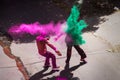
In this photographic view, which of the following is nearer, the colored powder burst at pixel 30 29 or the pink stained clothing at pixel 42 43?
the pink stained clothing at pixel 42 43

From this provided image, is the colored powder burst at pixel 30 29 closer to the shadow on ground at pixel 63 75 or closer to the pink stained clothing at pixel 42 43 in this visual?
the pink stained clothing at pixel 42 43

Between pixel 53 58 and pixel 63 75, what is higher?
pixel 53 58

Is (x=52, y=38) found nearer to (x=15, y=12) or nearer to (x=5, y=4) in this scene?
(x=15, y=12)

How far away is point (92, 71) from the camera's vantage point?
9.33 meters

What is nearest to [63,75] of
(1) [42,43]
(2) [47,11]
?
(1) [42,43]

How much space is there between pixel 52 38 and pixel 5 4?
487 cm

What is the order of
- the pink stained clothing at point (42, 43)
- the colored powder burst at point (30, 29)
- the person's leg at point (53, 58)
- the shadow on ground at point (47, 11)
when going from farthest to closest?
the shadow on ground at point (47, 11) → the colored powder burst at point (30, 29) → the person's leg at point (53, 58) → the pink stained clothing at point (42, 43)

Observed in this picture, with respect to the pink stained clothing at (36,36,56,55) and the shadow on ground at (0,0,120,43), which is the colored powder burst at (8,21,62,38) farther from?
the pink stained clothing at (36,36,56,55)

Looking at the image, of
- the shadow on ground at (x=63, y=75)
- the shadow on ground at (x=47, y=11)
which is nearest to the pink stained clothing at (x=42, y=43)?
the shadow on ground at (x=63, y=75)

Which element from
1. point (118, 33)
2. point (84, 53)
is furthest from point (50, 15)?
point (84, 53)

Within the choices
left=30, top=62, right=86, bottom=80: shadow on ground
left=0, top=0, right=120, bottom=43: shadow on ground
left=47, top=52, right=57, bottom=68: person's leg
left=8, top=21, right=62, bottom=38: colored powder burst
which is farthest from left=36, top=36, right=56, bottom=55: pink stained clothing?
left=0, top=0, right=120, bottom=43: shadow on ground

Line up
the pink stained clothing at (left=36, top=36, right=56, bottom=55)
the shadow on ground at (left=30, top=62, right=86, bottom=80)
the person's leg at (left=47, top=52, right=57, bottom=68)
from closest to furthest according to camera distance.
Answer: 1. the pink stained clothing at (left=36, top=36, right=56, bottom=55)
2. the shadow on ground at (left=30, top=62, right=86, bottom=80)
3. the person's leg at (left=47, top=52, right=57, bottom=68)

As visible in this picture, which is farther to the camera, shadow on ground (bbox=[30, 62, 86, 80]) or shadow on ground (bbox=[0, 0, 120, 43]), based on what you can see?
shadow on ground (bbox=[0, 0, 120, 43])

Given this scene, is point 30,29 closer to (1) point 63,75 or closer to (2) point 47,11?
(1) point 63,75
